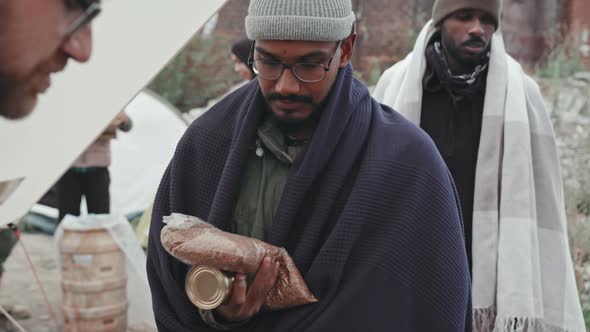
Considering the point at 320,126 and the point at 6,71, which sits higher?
the point at 6,71

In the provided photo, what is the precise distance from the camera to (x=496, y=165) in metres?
3.29

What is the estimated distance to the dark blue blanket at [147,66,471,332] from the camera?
1911mm

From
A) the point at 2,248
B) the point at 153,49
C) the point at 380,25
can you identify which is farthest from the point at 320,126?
the point at 380,25

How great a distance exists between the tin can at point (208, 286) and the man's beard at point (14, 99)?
581 millimetres

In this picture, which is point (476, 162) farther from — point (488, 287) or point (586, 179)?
point (586, 179)

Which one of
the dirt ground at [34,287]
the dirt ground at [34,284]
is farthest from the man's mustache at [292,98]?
the dirt ground at [34,284]

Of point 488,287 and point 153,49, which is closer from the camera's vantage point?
point 153,49

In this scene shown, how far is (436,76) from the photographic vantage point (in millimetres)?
3551

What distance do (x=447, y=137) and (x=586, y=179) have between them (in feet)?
15.3

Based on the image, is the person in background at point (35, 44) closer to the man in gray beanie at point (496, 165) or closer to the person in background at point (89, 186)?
the man in gray beanie at point (496, 165)

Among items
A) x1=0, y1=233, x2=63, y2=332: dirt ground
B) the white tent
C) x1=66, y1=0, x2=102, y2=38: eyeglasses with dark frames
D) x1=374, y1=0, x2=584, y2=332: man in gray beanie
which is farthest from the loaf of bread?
the white tent

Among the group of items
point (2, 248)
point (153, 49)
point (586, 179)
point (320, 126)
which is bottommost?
point (586, 179)

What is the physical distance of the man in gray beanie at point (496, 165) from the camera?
3207mm

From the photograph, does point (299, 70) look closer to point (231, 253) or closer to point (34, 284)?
point (231, 253)
